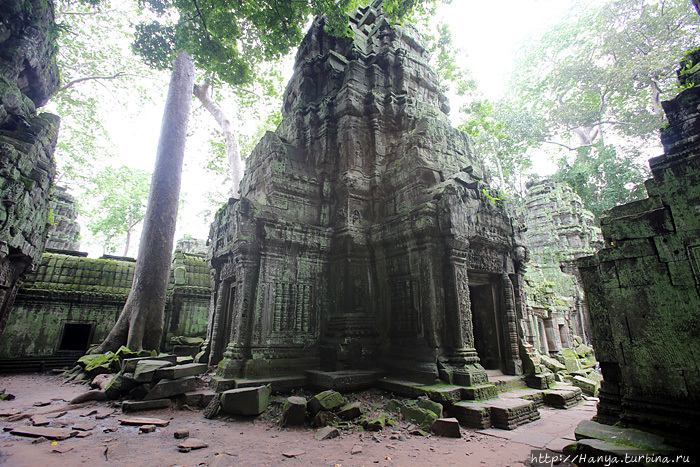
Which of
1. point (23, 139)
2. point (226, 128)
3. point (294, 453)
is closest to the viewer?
point (294, 453)

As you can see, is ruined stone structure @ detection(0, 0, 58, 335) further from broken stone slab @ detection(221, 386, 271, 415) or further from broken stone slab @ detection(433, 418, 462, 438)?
broken stone slab @ detection(433, 418, 462, 438)

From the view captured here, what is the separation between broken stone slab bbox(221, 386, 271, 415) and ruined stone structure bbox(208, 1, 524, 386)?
1.12 metres

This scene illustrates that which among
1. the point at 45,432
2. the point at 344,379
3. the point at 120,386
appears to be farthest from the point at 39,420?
the point at 344,379

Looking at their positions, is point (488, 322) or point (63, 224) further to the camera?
point (63, 224)

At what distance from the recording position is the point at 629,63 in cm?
2245

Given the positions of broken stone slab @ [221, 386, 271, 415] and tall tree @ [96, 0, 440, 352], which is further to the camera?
tall tree @ [96, 0, 440, 352]

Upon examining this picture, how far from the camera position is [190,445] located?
Result: 3.96 m

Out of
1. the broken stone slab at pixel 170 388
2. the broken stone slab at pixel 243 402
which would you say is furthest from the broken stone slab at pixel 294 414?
the broken stone slab at pixel 170 388

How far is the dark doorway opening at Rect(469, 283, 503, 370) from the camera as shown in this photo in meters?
7.36

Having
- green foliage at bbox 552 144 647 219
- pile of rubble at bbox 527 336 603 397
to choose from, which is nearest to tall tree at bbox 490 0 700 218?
green foliage at bbox 552 144 647 219

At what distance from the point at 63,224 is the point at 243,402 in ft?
68.8

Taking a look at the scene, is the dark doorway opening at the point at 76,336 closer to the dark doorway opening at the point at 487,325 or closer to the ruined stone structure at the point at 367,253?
the ruined stone structure at the point at 367,253

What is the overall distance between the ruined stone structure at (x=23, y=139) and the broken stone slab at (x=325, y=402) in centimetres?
485

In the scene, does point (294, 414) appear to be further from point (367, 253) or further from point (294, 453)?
point (367, 253)
